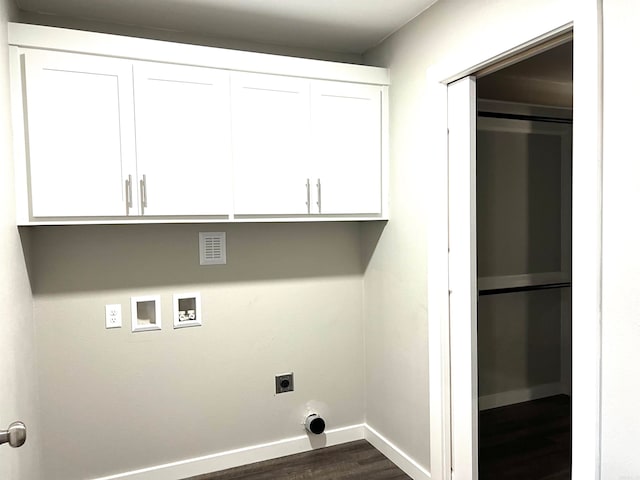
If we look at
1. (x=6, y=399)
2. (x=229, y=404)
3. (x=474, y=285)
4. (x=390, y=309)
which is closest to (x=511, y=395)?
(x=390, y=309)

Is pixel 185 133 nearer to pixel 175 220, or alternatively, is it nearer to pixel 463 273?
pixel 175 220

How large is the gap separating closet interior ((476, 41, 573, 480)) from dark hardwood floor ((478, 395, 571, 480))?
16 mm

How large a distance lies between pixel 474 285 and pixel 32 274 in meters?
2.18

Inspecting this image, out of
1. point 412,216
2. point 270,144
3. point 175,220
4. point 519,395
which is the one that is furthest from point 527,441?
point 175,220

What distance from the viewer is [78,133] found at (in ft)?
7.12

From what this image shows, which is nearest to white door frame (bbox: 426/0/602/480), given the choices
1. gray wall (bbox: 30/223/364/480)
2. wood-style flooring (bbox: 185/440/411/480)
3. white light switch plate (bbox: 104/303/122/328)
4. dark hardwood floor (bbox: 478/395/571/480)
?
dark hardwood floor (bbox: 478/395/571/480)

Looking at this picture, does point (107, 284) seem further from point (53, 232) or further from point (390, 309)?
point (390, 309)

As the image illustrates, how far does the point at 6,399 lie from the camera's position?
170 centimetres

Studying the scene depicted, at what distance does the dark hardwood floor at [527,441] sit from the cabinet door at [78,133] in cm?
253

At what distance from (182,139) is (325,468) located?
2009mm

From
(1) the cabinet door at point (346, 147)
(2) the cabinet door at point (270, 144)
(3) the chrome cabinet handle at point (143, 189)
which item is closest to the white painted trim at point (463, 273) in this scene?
(1) the cabinet door at point (346, 147)
